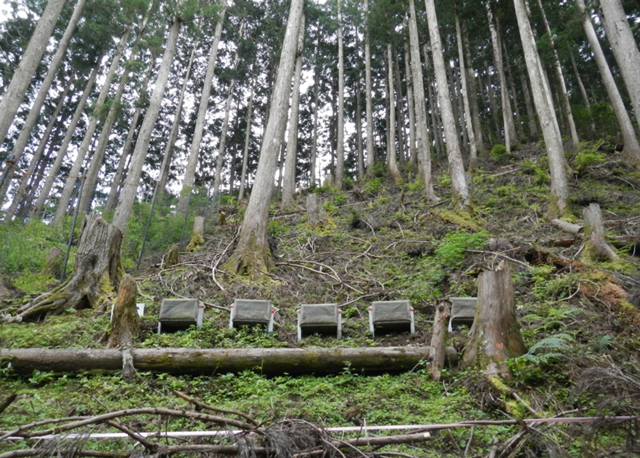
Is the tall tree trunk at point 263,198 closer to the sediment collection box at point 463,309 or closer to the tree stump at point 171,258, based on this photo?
the tree stump at point 171,258

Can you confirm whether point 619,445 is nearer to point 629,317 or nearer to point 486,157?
point 629,317

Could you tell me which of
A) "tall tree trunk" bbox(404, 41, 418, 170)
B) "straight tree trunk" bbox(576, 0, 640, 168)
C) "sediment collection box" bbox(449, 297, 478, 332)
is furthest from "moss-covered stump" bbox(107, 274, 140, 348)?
"tall tree trunk" bbox(404, 41, 418, 170)

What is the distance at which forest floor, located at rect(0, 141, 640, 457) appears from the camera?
2.91 metres

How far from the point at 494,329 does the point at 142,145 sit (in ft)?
40.0

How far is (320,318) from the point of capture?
18.1 ft

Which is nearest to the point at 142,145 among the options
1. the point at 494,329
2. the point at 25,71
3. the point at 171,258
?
the point at 25,71

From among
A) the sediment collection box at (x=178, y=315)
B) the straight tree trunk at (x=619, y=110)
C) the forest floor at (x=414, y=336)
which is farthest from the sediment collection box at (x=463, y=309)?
the straight tree trunk at (x=619, y=110)

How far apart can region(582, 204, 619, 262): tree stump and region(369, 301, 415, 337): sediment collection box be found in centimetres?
368

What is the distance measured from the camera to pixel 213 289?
24.4 feet

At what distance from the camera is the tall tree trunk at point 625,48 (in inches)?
266

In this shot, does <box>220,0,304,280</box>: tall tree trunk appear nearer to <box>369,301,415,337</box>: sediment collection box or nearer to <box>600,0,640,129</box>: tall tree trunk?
<box>369,301,415,337</box>: sediment collection box

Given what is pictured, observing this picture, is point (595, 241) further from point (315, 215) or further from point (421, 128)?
point (421, 128)

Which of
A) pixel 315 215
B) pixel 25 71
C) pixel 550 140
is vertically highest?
pixel 25 71

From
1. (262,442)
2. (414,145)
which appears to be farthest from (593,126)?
(262,442)
